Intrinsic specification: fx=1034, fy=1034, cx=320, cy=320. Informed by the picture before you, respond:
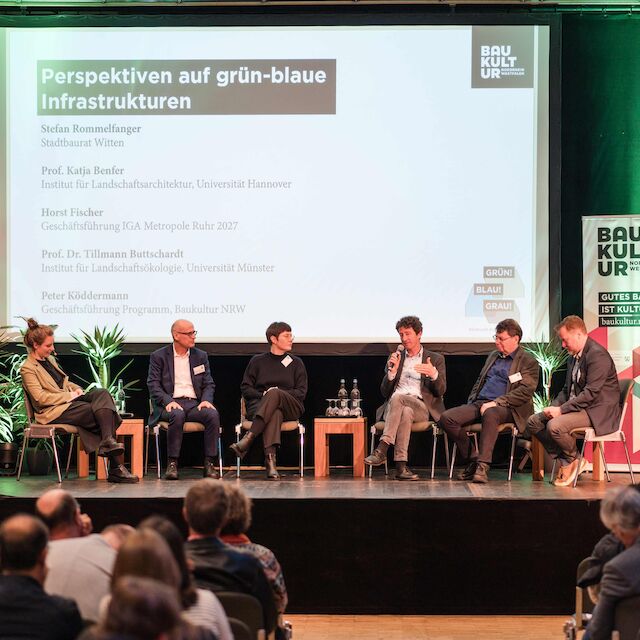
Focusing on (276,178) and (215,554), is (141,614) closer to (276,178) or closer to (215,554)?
(215,554)

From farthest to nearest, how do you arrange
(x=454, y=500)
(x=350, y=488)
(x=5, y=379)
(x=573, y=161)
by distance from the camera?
(x=573, y=161) → (x=5, y=379) → (x=350, y=488) → (x=454, y=500)

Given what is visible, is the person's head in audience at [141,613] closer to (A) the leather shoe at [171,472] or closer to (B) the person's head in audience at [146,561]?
(B) the person's head in audience at [146,561]

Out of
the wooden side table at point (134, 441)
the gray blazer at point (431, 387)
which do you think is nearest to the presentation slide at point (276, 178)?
the gray blazer at point (431, 387)

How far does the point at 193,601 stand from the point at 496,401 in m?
4.21

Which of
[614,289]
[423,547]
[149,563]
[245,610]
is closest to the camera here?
[149,563]

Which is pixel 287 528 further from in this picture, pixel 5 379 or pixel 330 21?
pixel 330 21

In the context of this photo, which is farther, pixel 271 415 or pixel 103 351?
pixel 103 351

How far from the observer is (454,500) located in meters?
5.39

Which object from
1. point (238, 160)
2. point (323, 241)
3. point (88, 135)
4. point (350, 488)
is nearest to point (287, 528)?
point (350, 488)

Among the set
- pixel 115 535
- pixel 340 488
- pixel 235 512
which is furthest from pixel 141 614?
pixel 340 488

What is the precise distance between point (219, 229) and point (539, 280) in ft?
7.37

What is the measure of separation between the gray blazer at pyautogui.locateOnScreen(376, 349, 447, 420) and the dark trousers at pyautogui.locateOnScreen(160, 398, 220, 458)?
1.08m

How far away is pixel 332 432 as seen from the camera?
670 cm

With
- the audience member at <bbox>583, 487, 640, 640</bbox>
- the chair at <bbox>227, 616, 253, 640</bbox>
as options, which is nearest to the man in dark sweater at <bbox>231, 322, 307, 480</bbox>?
the audience member at <bbox>583, 487, 640, 640</bbox>
